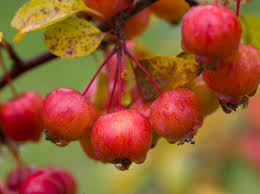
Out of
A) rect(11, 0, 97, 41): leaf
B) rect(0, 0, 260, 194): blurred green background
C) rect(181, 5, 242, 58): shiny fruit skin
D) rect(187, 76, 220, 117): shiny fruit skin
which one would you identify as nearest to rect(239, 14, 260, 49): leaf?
rect(187, 76, 220, 117): shiny fruit skin

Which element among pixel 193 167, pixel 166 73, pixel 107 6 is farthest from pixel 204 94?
pixel 193 167

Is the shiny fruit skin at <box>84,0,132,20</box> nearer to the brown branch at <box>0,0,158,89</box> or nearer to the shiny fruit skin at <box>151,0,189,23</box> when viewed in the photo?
the brown branch at <box>0,0,158,89</box>

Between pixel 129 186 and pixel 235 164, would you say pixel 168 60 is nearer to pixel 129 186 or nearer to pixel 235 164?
pixel 129 186

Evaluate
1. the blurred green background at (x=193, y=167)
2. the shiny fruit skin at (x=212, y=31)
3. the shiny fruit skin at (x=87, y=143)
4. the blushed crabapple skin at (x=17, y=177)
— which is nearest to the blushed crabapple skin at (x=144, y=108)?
the shiny fruit skin at (x=87, y=143)

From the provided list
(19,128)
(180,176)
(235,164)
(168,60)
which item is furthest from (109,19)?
(235,164)

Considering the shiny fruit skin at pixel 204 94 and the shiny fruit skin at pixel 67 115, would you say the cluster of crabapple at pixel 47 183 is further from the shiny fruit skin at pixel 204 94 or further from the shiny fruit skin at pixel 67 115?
the shiny fruit skin at pixel 204 94

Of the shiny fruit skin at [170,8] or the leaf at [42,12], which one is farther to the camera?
the shiny fruit skin at [170,8]

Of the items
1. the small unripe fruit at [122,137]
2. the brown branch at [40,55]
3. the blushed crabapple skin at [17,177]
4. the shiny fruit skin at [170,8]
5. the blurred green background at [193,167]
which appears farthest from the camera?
the blurred green background at [193,167]
